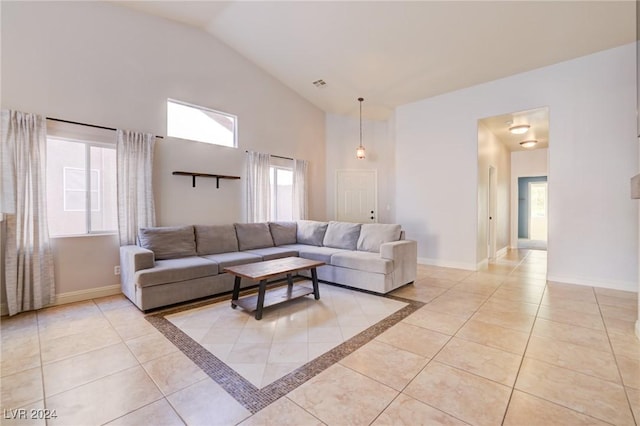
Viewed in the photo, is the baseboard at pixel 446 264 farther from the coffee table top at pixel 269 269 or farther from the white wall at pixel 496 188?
the coffee table top at pixel 269 269

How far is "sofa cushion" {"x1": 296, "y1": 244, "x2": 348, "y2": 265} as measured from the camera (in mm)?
4215

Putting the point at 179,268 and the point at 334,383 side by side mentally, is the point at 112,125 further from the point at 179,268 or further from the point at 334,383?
the point at 334,383

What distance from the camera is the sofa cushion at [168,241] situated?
365 centimetres

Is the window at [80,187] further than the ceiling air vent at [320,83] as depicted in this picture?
No

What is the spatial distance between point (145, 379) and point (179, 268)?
1.53m

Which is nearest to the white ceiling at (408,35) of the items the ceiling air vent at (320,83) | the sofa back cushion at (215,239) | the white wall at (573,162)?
the ceiling air vent at (320,83)

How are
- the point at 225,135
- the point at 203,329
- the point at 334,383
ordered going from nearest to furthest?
1. the point at 334,383
2. the point at 203,329
3. the point at 225,135

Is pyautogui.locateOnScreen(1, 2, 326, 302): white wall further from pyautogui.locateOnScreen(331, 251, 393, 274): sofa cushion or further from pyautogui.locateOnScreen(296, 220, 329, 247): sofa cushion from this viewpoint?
pyautogui.locateOnScreen(331, 251, 393, 274): sofa cushion

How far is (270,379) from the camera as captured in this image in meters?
1.88

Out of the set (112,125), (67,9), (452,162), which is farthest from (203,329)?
(452,162)

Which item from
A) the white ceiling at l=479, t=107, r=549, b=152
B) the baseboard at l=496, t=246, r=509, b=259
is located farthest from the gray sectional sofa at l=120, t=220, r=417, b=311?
the baseboard at l=496, t=246, r=509, b=259

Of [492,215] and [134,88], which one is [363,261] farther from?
[492,215]

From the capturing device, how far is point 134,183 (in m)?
3.82

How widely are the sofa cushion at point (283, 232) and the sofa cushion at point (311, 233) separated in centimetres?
11
